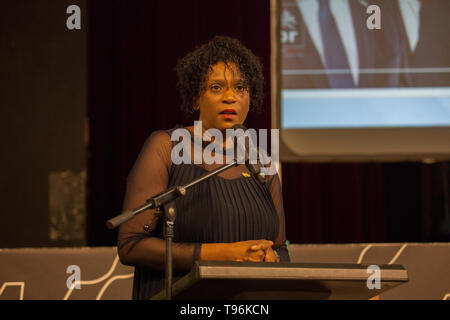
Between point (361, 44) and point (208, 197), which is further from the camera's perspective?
point (361, 44)

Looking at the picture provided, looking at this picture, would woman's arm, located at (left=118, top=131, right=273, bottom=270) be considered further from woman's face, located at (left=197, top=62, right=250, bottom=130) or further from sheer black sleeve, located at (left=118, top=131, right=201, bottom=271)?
woman's face, located at (left=197, top=62, right=250, bottom=130)

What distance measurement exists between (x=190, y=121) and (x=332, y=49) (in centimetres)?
94

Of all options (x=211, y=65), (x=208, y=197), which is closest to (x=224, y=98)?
(x=211, y=65)

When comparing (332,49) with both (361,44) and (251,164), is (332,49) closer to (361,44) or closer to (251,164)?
(361,44)

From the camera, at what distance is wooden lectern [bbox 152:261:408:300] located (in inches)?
48.8

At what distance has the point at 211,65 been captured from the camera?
6.52ft

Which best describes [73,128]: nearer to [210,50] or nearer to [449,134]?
[210,50]

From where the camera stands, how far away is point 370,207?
3.71 metres

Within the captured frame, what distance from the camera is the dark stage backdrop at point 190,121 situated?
3.69m

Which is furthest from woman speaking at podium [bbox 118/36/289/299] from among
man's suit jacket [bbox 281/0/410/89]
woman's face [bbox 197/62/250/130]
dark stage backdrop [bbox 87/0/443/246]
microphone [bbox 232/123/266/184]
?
dark stage backdrop [bbox 87/0/443/246]

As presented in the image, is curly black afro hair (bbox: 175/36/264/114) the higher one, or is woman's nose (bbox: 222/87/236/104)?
curly black afro hair (bbox: 175/36/264/114)

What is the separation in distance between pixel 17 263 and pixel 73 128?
126 cm

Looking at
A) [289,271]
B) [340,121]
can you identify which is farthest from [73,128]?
[289,271]

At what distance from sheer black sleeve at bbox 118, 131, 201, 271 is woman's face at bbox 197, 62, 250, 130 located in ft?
0.51
